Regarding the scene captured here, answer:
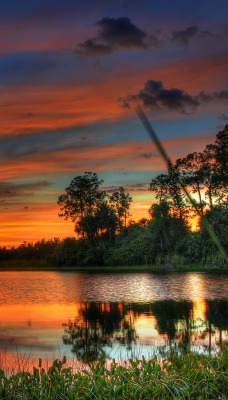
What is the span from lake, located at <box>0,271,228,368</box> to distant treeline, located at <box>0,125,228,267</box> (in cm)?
1713

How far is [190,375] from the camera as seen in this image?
762 centimetres

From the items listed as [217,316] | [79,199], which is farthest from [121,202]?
[217,316]

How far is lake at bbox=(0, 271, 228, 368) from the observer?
1678cm

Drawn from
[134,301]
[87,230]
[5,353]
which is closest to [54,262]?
[87,230]

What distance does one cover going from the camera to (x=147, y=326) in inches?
854

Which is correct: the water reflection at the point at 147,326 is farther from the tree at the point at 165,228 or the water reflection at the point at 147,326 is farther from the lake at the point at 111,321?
the tree at the point at 165,228

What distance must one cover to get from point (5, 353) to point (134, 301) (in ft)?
52.8

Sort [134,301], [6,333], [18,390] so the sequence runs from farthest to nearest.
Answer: [134,301] → [6,333] → [18,390]

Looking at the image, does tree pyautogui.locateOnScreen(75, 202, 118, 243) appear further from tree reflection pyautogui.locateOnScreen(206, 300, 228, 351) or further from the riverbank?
tree reflection pyautogui.locateOnScreen(206, 300, 228, 351)

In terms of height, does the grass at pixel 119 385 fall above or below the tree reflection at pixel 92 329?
above

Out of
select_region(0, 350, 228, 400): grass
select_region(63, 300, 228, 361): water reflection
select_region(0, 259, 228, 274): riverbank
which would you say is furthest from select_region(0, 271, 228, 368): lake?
select_region(0, 259, 228, 274): riverbank

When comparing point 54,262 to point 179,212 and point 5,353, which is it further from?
point 5,353

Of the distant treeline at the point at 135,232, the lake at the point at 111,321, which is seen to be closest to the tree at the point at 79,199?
the distant treeline at the point at 135,232

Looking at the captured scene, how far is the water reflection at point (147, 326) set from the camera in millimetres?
16547
